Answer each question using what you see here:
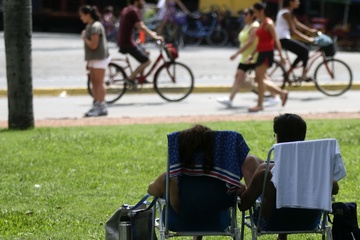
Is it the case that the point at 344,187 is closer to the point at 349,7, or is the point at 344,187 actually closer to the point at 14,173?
the point at 14,173

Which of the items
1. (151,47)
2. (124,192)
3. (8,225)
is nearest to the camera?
(8,225)

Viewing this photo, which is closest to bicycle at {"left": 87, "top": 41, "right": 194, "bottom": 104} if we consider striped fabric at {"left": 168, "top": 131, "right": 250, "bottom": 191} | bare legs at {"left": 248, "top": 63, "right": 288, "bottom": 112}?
bare legs at {"left": 248, "top": 63, "right": 288, "bottom": 112}

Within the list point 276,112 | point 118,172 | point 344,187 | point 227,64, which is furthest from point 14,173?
point 227,64

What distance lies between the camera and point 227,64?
22.2 metres

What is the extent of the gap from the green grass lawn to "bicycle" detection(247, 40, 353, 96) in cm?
397

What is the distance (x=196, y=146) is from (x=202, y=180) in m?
0.26

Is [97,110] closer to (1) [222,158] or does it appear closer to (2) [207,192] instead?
(2) [207,192]

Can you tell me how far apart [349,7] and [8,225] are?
83.9 ft

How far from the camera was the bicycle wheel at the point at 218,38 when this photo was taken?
28750 mm

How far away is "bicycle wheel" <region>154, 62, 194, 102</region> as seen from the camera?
15777 millimetres

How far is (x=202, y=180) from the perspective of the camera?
566 cm

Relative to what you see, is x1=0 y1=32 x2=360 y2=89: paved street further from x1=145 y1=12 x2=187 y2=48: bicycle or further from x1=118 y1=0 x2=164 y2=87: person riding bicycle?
x1=118 y1=0 x2=164 y2=87: person riding bicycle

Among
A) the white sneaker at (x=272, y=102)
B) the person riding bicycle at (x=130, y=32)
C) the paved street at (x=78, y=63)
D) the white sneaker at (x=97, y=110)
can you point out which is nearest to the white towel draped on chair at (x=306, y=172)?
the white sneaker at (x=97, y=110)

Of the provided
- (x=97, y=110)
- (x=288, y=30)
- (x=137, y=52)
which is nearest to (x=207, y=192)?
(x=97, y=110)
